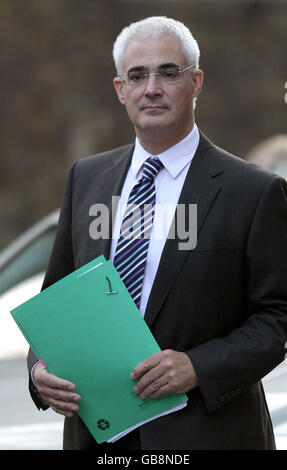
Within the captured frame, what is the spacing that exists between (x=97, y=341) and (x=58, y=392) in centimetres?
17

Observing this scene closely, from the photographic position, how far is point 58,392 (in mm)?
2186

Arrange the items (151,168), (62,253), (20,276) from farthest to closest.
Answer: (20,276)
(62,253)
(151,168)

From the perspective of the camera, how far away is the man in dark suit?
2.15 meters

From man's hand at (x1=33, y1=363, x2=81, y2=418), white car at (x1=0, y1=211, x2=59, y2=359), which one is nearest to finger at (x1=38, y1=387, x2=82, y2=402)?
man's hand at (x1=33, y1=363, x2=81, y2=418)

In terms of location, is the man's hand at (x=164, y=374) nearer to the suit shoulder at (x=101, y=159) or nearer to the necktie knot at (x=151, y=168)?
the necktie knot at (x=151, y=168)

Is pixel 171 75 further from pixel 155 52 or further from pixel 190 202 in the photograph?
pixel 190 202

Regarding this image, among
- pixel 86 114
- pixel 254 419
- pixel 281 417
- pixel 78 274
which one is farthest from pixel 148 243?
pixel 86 114

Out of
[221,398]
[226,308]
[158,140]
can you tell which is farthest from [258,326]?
[158,140]

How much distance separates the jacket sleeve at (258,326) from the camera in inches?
84.4

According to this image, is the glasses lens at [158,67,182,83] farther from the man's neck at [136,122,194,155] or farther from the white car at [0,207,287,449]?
the white car at [0,207,287,449]

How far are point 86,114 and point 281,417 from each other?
34.3 ft

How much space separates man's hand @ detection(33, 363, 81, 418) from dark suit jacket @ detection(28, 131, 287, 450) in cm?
21

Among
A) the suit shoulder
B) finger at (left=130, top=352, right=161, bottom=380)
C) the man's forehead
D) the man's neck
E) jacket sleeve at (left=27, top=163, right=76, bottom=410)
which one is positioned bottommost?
finger at (left=130, top=352, right=161, bottom=380)
